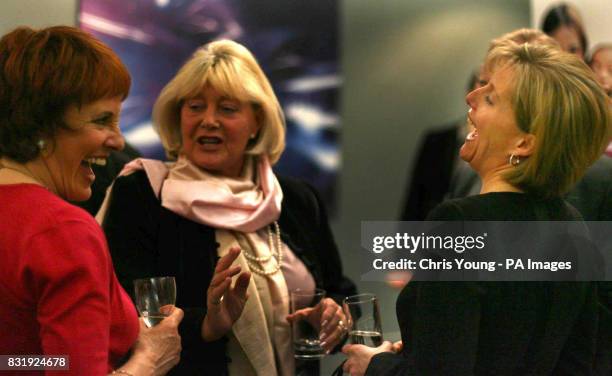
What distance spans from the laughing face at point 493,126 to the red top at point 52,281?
709 millimetres

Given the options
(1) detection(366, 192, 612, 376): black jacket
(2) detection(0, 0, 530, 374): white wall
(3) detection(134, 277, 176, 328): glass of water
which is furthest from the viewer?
(2) detection(0, 0, 530, 374): white wall

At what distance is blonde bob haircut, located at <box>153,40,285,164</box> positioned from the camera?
82.0 inches

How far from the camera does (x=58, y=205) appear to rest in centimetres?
131

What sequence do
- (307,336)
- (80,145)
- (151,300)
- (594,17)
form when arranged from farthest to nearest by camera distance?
(594,17)
(307,336)
(151,300)
(80,145)

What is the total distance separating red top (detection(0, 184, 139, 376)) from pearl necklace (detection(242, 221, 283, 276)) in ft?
2.40

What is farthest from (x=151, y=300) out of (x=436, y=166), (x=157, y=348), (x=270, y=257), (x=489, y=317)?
(x=436, y=166)

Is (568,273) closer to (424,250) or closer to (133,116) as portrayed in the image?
(424,250)

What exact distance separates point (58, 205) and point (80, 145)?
0.48 ft

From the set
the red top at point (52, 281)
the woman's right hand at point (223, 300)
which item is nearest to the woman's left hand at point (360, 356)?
the woman's right hand at point (223, 300)

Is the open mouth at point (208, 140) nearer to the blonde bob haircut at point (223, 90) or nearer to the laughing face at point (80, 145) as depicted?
the blonde bob haircut at point (223, 90)

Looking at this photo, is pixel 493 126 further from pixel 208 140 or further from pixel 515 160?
pixel 208 140

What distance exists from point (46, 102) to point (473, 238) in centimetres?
78

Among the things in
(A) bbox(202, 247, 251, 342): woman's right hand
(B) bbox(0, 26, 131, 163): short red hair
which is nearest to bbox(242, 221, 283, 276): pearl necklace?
(A) bbox(202, 247, 251, 342): woman's right hand

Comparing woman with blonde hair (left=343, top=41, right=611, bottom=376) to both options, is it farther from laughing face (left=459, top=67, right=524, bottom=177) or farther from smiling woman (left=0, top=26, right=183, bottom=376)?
smiling woman (left=0, top=26, right=183, bottom=376)
